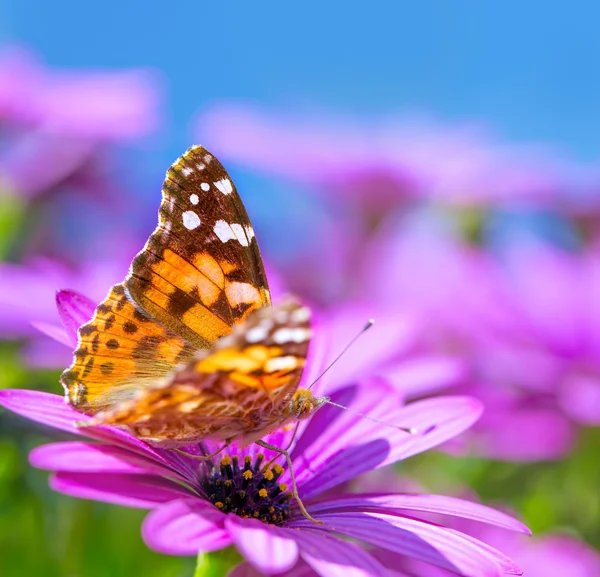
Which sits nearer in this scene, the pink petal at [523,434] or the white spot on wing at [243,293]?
the white spot on wing at [243,293]

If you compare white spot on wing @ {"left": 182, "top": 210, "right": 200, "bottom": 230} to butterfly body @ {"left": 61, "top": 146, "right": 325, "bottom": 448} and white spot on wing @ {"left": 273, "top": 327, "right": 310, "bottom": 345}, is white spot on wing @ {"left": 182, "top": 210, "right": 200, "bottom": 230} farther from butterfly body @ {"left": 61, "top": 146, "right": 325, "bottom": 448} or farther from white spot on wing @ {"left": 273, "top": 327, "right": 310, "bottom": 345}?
white spot on wing @ {"left": 273, "top": 327, "right": 310, "bottom": 345}

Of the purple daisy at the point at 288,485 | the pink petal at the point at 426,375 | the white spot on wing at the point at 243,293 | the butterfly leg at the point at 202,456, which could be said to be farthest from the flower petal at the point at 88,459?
the pink petal at the point at 426,375

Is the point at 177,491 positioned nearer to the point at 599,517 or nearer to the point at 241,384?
the point at 241,384

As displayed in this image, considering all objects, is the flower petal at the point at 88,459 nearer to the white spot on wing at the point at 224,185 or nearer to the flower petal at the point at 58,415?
the flower petal at the point at 58,415

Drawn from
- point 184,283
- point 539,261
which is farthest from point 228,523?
point 539,261

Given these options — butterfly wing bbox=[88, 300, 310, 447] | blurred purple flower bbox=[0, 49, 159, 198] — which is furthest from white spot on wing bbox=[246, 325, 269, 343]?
blurred purple flower bbox=[0, 49, 159, 198]

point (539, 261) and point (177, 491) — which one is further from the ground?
point (539, 261)

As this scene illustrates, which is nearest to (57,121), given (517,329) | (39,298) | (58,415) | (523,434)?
(39,298)
